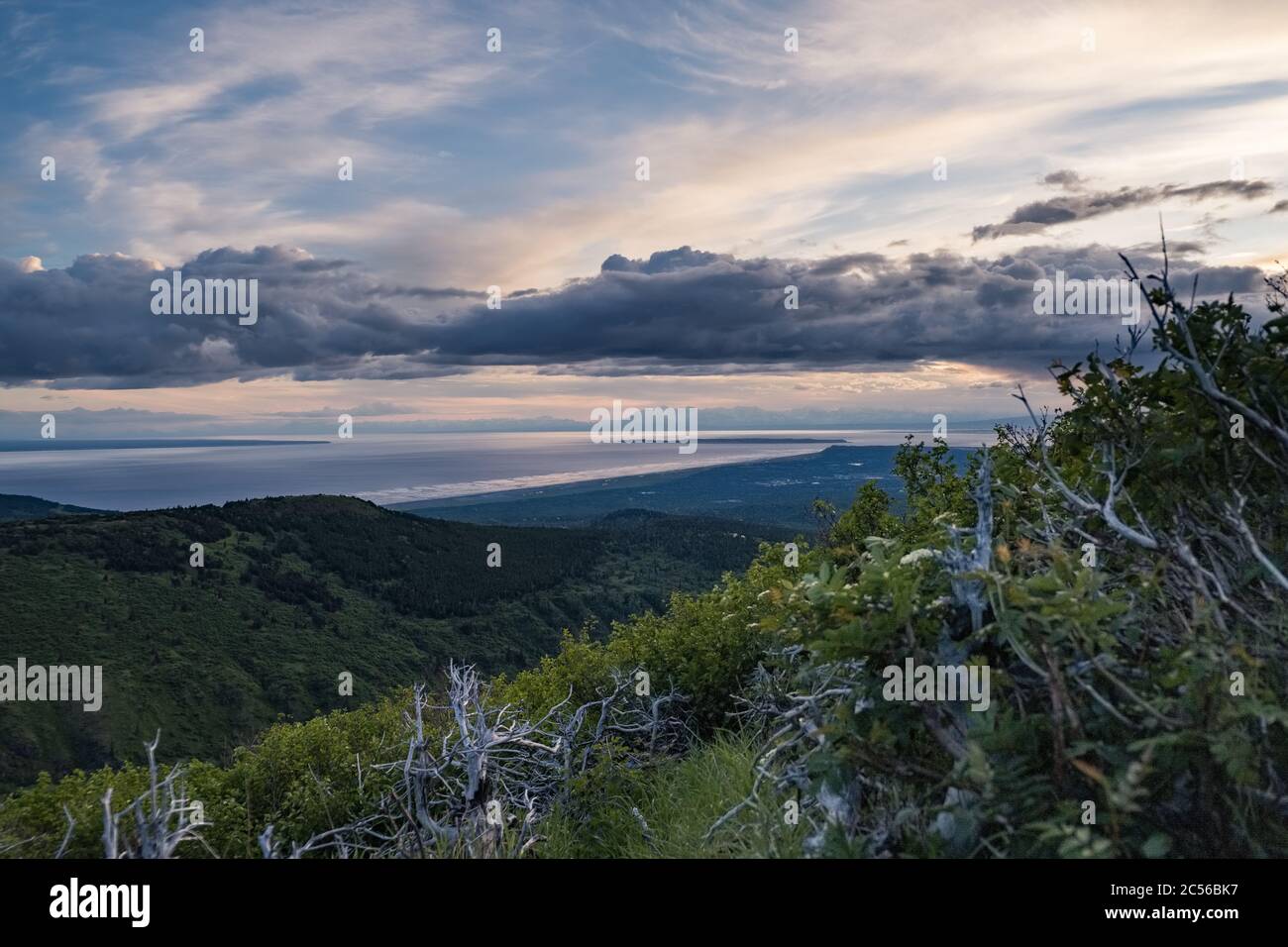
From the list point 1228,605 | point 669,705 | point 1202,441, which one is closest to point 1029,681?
point 1228,605

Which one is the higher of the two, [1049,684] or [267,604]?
[1049,684]

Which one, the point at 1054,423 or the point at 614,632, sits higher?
the point at 1054,423

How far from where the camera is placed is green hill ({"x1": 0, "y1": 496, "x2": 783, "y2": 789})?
64625 mm

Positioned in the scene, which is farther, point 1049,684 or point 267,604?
point 267,604

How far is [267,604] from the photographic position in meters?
86.0

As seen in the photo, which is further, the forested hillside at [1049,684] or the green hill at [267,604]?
the green hill at [267,604]

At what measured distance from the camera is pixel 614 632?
11195 mm

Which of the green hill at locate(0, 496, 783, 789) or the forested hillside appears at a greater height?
the forested hillside

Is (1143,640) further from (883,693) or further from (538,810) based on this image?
(538,810)

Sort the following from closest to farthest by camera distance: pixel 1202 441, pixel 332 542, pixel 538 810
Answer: pixel 1202 441 → pixel 538 810 → pixel 332 542

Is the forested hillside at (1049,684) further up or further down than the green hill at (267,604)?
further up

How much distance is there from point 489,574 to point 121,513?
45233mm

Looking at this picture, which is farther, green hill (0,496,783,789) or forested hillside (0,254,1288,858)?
green hill (0,496,783,789)

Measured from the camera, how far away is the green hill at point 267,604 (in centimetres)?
6462
